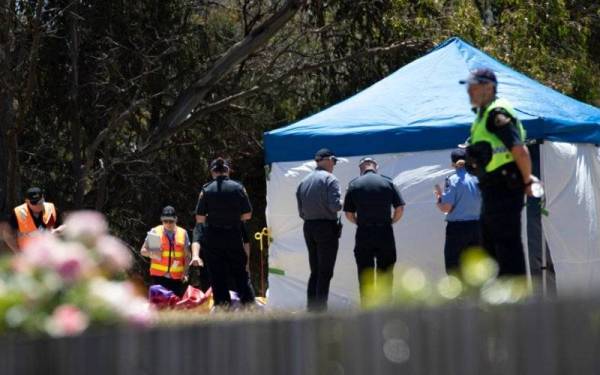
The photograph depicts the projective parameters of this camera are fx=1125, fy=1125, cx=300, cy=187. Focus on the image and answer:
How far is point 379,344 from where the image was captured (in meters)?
3.09

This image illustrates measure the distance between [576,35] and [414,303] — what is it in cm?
1854

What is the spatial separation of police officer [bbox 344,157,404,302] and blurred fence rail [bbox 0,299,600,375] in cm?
702

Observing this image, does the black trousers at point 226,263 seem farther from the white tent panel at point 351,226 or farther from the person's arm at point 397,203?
the person's arm at point 397,203

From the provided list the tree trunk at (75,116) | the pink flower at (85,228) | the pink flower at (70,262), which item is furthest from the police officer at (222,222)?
the tree trunk at (75,116)

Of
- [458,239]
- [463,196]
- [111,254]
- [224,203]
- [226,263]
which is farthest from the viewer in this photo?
[226,263]

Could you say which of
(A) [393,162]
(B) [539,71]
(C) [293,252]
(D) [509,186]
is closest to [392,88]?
(A) [393,162]

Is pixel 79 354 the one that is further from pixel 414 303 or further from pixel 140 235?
pixel 140 235

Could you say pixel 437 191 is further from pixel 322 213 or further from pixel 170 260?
pixel 170 260

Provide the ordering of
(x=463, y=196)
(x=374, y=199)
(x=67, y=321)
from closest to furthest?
(x=67, y=321) < (x=374, y=199) < (x=463, y=196)

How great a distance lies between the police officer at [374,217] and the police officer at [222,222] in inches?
44.6

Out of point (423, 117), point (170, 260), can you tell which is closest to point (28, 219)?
point (170, 260)

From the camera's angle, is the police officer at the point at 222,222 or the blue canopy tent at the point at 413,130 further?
the blue canopy tent at the point at 413,130

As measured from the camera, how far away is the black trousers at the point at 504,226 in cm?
673

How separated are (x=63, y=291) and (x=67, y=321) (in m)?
0.21
